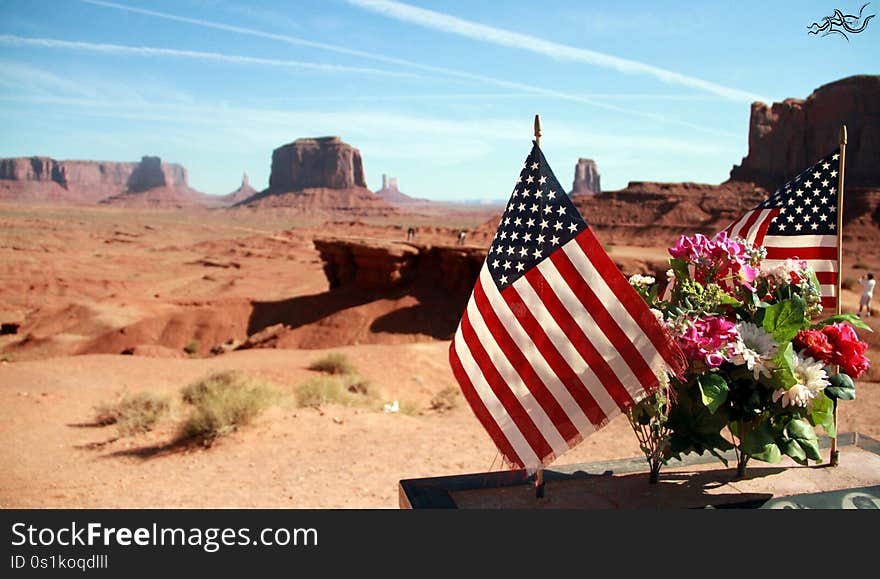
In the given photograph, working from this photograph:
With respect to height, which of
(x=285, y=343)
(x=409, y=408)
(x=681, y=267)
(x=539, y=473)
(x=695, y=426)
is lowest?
(x=285, y=343)

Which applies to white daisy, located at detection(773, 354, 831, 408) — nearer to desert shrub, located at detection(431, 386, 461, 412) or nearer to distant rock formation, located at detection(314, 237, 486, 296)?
desert shrub, located at detection(431, 386, 461, 412)

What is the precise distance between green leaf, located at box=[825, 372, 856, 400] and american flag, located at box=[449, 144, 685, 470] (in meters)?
1.17

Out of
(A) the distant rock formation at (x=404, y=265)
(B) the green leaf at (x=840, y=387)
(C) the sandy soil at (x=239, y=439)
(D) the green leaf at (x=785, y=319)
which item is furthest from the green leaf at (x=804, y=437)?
(A) the distant rock formation at (x=404, y=265)

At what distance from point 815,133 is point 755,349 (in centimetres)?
6822

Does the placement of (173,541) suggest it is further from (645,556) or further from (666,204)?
(666,204)

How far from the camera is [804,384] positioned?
346 centimetres

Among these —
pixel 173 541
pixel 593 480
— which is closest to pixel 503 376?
pixel 593 480

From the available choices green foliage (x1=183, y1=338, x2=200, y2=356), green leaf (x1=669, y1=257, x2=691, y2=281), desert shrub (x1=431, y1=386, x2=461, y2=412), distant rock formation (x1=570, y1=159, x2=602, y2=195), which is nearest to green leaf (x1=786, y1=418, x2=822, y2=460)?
green leaf (x1=669, y1=257, x2=691, y2=281)

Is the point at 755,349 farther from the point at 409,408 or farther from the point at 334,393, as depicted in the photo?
the point at 409,408

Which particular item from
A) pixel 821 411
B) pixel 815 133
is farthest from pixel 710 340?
pixel 815 133

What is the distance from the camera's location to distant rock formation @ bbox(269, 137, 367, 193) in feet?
494

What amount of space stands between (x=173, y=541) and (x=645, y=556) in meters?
2.44

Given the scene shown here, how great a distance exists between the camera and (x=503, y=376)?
12.8ft

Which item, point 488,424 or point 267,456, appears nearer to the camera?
point 488,424
